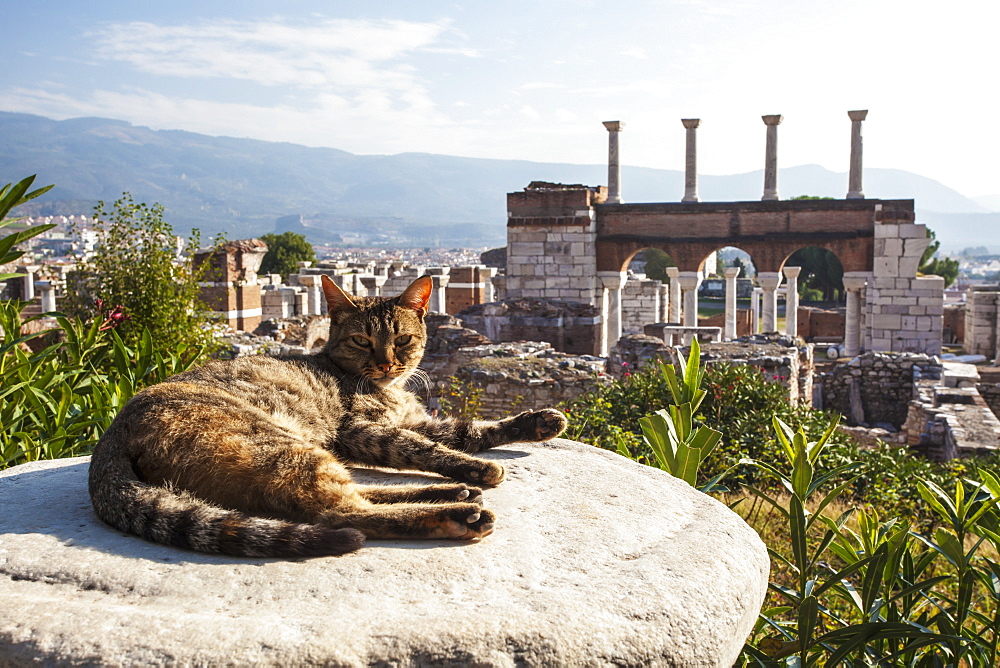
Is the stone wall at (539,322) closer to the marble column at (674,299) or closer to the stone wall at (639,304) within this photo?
the marble column at (674,299)

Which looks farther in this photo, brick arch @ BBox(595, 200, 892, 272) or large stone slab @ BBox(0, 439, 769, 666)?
brick arch @ BBox(595, 200, 892, 272)

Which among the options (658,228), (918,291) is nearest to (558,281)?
(658,228)

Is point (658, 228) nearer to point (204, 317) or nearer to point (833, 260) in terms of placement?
point (204, 317)

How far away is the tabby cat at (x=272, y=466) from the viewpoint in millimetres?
2418

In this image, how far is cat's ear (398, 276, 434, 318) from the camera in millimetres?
3879

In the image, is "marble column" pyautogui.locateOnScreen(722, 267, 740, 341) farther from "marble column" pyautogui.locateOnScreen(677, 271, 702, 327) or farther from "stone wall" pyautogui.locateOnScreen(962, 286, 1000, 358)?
"stone wall" pyautogui.locateOnScreen(962, 286, 1000, 358)

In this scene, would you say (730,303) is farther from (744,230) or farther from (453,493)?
(453,493)

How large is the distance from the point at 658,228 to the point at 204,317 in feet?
60.7

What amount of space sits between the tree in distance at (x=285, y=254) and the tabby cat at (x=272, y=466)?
50.7m

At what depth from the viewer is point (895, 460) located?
30.4 ft

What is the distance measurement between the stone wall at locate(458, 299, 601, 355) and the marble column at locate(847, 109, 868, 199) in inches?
406

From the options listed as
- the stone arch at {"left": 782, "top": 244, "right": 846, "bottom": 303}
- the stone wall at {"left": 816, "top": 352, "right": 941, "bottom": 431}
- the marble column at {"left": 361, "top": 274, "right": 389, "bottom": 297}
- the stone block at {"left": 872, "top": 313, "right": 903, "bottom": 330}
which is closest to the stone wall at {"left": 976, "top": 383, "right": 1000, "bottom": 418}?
the stone wall at {"left": 816, "top": 352, "right": 941, "bottom": 431}

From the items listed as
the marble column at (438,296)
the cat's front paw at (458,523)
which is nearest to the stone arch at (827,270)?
the marble column at (438,296)

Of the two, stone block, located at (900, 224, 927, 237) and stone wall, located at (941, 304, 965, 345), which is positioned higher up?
stone block, located at (900, 224, 927, 237)
